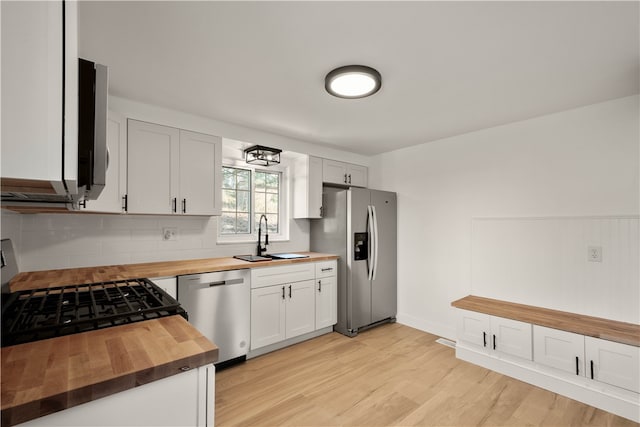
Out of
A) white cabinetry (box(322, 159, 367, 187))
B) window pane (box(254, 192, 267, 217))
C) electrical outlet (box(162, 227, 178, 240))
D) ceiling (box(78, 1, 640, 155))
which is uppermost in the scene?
ceiling (box(78, 1, 640, 155))

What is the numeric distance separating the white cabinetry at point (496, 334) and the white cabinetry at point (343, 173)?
2.10m

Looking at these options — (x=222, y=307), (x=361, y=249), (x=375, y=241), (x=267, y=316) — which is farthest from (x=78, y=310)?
(x=375, y=241)

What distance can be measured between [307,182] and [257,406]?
2.36 m

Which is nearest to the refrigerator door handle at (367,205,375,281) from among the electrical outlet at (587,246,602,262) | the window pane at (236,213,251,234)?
the window pane at (236,213,251,234)

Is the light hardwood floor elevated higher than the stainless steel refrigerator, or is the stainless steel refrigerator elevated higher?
the stainless steel refrigerator

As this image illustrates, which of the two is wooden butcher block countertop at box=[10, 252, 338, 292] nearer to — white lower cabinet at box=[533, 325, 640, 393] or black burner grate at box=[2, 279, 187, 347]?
black burner grate at box=[2, 279, 187, 347]

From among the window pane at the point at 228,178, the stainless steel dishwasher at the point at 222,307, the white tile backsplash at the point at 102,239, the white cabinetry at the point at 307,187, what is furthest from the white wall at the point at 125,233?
the stainless steel dishwasher at the point at 222,307

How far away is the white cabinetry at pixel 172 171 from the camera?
2.54 m

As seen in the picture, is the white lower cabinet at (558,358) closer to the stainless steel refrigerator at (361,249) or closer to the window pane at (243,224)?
the stainless steel refrigerator at (361,249)

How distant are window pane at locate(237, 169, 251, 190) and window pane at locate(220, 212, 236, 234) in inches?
13.8

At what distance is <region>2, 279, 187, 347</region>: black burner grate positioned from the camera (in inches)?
41.5

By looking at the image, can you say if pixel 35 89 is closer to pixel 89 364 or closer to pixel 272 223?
pixel 89 364

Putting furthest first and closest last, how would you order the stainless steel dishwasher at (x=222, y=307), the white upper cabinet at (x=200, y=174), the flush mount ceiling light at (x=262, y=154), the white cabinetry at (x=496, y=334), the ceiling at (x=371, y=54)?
the flush mount ceiling light at (x=262, y=154) → the white upper cabinet at (x=200, y=174) → the white cabinetry at (x=496, y=334) → the stainless steel dishwasher at (x=222, y=307) → the ceiling at (x=371, y=54)

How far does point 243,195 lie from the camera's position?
362 cm
